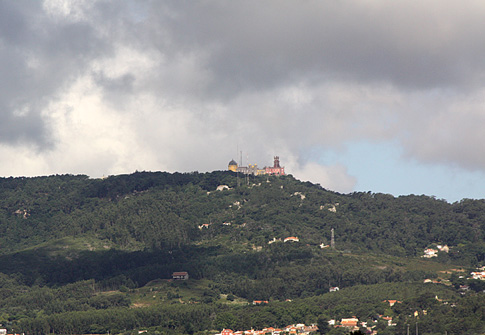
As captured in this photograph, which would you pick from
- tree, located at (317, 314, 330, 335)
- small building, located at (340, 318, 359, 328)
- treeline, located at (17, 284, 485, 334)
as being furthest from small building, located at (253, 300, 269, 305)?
small building, located at (340, 318, 359, 328)

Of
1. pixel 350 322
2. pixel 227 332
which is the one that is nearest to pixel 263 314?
pixel 227 332

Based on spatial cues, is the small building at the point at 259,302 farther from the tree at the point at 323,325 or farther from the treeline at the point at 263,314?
the tree at the point at 323,325

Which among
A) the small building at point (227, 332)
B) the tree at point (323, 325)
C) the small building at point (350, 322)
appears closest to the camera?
the tree at point (323, 325)

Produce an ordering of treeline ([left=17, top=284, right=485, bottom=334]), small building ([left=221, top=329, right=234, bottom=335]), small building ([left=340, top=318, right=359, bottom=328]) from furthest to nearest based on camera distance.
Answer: small building ([left=340, top=318, right=359, bottom=328])
treeline ([left=17, top=284, right=485, bottom=334])
small building ([left=221, top=329, right=234, bottom=335])

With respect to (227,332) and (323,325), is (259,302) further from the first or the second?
(323,325)

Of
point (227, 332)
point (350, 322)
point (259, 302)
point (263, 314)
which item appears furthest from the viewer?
point (259, 302)

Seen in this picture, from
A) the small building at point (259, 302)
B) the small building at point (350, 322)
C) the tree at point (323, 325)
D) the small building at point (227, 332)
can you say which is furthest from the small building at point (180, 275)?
the small building at point (350, 322)

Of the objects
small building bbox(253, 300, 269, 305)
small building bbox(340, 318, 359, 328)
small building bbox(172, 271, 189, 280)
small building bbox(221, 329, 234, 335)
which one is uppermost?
small building bbox(172, 271, 189, 280)

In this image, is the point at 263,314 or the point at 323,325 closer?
the point at 323,325

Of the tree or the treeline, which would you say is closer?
the tree

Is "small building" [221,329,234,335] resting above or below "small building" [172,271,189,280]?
below

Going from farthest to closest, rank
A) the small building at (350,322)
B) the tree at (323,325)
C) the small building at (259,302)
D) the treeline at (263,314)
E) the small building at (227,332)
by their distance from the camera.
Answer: the small building at (259,302) → the small building at (350,322) → the treeline at (263,314) → the small building at (227,332) → the tree at (323,325)

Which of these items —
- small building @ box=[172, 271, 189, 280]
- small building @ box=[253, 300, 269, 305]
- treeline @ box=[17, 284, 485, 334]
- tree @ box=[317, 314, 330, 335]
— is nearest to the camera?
tree @ box=[317, 314, 330, 335]

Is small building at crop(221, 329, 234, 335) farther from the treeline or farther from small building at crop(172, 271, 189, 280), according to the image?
small building at crop(172, 271, 189, 280)
